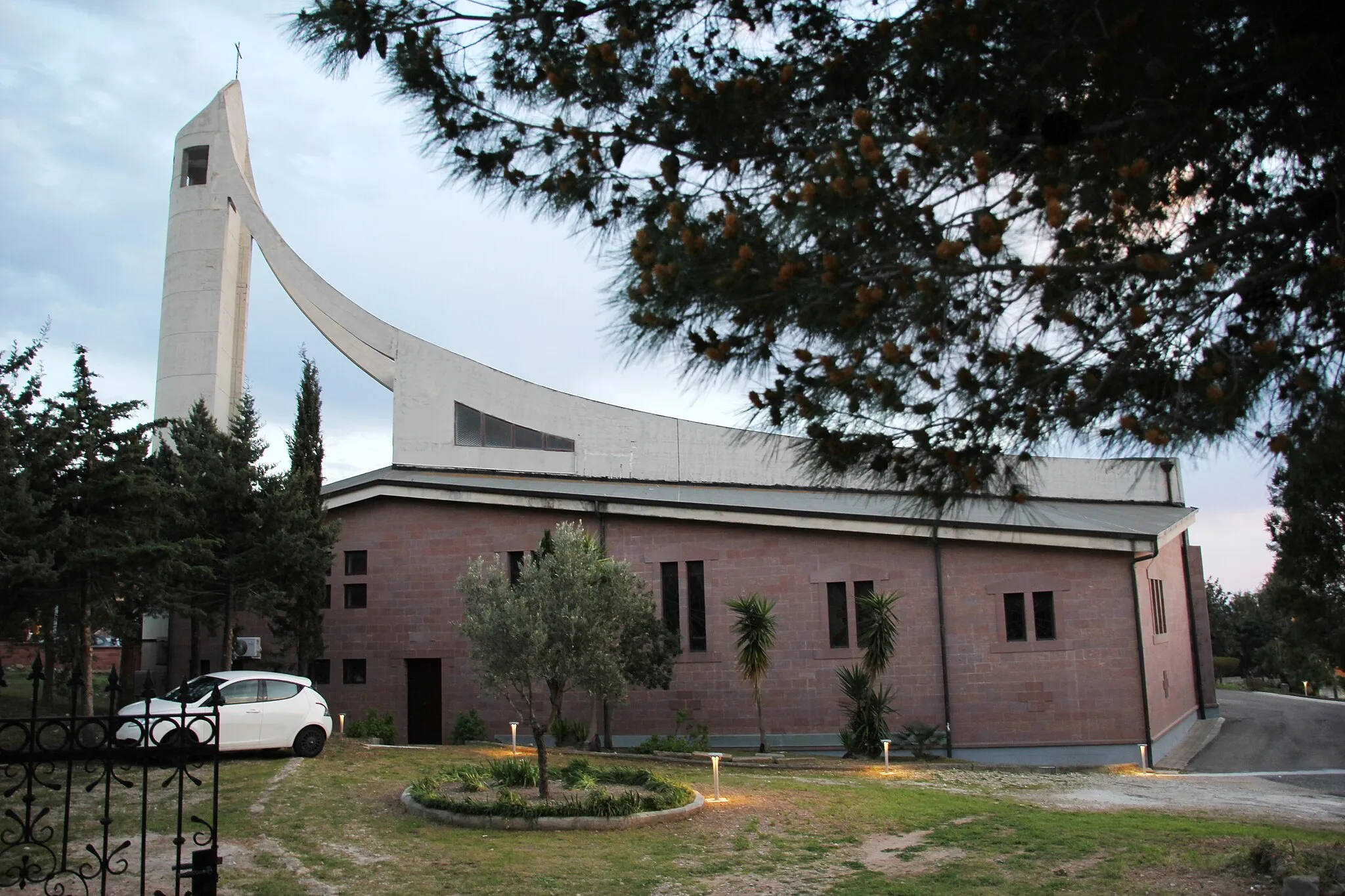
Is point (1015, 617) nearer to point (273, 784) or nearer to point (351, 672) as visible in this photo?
point (273, 784)

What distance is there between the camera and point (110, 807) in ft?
35.1

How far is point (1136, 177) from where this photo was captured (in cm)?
455

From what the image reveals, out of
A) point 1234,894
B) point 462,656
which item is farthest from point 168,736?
point 462,656

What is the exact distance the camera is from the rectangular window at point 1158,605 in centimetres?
2253

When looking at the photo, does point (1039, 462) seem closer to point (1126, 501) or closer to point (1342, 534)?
point (1342, 534)

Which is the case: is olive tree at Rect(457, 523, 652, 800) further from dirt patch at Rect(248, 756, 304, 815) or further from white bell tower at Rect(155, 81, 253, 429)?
white bell tower at Rect(155, 81, 253, 429)

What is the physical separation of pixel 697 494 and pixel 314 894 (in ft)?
60.8

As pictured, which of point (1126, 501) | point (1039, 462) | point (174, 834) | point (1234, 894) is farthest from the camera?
point (1126, 501)

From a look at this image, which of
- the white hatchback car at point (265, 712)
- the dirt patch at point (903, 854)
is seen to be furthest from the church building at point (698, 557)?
the white hatchback car at point (265, 712)

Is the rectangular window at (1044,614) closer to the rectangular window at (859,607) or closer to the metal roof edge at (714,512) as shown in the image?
the metal roof edge at (714,512)

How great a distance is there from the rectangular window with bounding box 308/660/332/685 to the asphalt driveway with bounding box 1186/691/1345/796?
18.1m

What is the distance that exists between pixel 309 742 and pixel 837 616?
10.4 m

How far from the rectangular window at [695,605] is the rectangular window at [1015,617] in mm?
6085

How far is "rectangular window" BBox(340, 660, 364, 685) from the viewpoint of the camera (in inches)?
944
